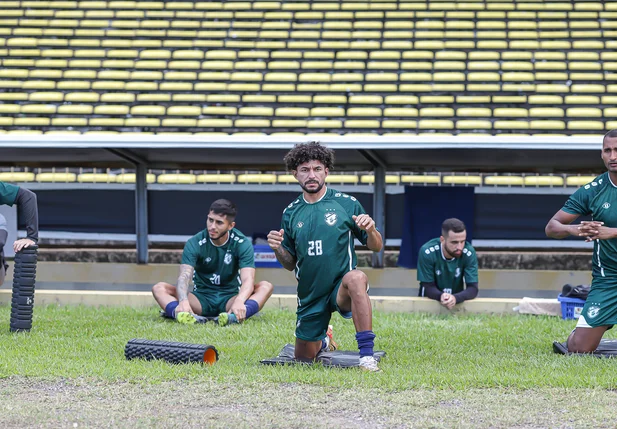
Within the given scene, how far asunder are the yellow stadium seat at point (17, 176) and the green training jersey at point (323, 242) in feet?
32.6

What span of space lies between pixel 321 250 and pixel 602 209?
2.29 metres

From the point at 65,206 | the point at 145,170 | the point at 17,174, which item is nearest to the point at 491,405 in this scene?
the point at 145,170

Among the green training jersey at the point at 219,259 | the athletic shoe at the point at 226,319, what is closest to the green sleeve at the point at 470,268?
the green training jersey at the point at 219,259

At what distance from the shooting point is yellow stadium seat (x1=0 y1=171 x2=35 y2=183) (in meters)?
15.2

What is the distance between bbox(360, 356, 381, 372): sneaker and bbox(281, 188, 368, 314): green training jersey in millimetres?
556

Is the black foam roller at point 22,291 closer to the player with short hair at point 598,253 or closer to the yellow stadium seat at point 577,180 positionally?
the player with short hair at point 598,253

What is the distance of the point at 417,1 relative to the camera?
18.4 m

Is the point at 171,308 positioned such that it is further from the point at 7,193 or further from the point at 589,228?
the point at 589,228

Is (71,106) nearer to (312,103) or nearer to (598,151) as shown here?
(312,103)

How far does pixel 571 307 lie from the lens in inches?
352

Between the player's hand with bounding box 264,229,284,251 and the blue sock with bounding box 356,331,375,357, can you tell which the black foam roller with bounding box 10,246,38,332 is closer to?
the player's hand with bounding box 264,229,284,251

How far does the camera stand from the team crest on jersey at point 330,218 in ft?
20.6

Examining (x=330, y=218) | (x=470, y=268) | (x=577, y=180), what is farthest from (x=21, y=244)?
(x=577, y=180)

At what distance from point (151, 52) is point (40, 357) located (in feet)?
37.6
